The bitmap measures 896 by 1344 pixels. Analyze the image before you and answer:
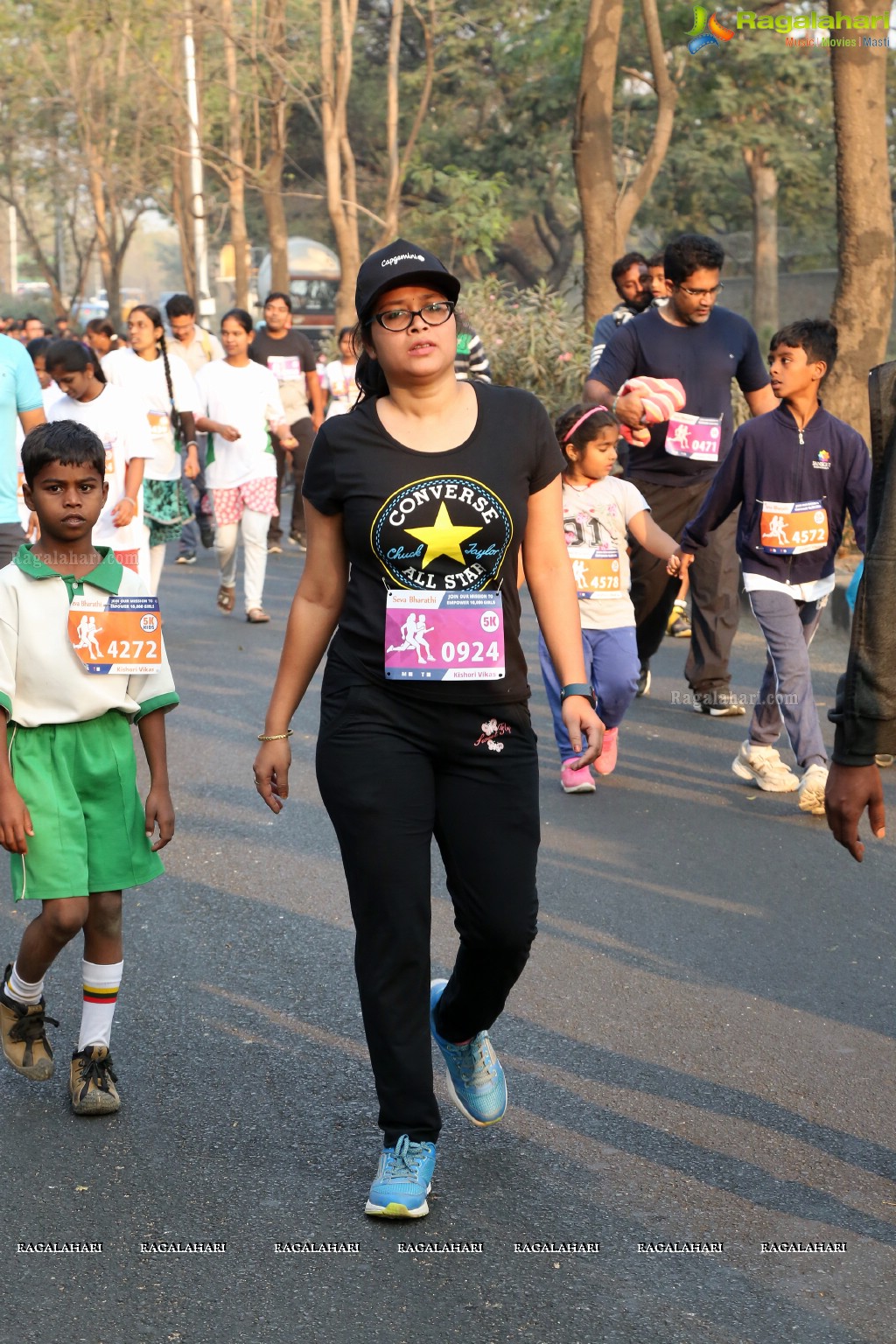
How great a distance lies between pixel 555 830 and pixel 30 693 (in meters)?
3.29

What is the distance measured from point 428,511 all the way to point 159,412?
8.15 m

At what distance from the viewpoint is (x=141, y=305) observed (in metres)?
11.1

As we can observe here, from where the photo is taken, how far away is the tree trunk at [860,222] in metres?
13.3

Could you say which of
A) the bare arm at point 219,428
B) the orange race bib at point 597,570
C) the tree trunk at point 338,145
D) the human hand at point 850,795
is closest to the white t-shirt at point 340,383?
the bare arm at point 219,428

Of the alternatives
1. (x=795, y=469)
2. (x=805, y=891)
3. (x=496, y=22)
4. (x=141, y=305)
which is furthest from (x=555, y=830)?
(x=496, y=22)

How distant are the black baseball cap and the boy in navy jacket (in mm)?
3643

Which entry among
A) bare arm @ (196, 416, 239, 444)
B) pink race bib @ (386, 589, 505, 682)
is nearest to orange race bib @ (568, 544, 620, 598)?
pink race bib @ (386, 589, 505, 682)

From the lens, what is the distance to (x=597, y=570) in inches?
301

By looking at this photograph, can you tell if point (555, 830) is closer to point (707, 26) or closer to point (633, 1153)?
point (633, 1153)

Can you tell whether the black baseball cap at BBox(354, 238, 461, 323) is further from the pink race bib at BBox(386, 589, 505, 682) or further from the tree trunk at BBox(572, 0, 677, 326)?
the tree trunk at BBox(572, 0, 677, 326)

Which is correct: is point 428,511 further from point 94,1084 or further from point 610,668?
point 610,668

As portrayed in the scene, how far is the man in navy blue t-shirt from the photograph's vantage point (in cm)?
867

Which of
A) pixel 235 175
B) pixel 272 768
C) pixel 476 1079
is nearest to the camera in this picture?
pixel 272 768

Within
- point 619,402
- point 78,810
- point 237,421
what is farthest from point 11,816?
point 237,421
